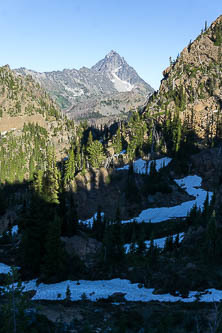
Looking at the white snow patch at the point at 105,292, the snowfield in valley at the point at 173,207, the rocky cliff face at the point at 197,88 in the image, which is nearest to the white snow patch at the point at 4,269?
the white snow patch at the point at 105,292

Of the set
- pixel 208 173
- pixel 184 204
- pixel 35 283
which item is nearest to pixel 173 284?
pixel 35 283

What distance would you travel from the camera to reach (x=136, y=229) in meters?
59.0

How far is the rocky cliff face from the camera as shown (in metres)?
104

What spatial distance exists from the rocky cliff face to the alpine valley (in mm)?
584

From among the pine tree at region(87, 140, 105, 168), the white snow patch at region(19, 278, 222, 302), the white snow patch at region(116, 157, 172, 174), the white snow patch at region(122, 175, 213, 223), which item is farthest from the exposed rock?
the pine tree at region(87, 140, 105, 168)

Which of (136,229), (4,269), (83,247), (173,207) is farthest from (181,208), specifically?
(4,269)

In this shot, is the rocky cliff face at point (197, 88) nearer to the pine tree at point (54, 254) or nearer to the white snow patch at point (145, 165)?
the white snow patch at point (145, 165)

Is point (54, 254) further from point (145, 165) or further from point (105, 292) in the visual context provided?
point (145, 165)

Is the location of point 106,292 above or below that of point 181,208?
above

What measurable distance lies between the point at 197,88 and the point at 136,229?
81599mm

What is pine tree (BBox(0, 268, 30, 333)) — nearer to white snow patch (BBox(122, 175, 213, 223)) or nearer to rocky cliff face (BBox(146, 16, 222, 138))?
white snow patch (BBox(122, 175, 213, 223))

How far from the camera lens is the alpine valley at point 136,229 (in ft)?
61.0

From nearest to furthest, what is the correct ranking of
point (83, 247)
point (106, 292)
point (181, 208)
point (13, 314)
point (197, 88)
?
point (13, 314) → point (106, 292) → point (83, 247) → point (181, 208) → point (197, 88)

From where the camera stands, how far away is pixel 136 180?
266 feet
